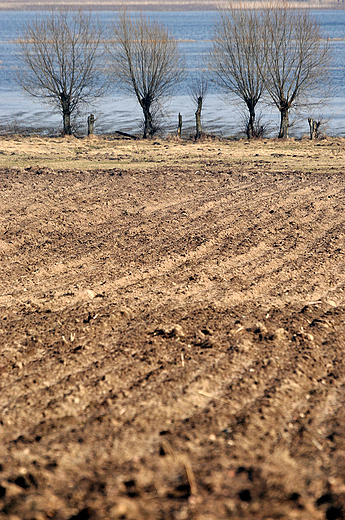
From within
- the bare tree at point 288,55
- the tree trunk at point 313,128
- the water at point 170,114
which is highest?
the bare tree at point 288,55

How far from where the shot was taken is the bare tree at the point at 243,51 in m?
28.4

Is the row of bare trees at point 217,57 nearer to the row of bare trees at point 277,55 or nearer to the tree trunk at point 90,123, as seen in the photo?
the row of bare trees at point 277,55

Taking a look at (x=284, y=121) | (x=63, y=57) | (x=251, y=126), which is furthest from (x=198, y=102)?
(x=63, y=57)

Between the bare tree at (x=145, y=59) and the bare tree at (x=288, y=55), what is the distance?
582 cm

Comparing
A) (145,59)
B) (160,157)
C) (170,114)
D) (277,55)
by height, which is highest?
(145,59)

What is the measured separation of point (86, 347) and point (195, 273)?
2.61 metres

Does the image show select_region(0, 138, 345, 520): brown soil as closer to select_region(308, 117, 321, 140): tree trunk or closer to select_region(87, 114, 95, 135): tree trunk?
select_region(308, 117, 321, 140): tree trunk

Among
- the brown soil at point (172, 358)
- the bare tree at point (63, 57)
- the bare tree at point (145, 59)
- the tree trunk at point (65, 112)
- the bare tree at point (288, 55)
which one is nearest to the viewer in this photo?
the brown soil at point (172, 358)

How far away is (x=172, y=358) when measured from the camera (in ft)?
16.6

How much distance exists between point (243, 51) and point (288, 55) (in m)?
2.64

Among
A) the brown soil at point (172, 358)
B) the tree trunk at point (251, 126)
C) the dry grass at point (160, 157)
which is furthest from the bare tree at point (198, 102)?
the brown soil at point (172, 358)

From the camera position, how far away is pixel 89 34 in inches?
1204

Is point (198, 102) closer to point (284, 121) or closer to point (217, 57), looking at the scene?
point (217, 57)

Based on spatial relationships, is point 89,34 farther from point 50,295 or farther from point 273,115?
point 50,295
